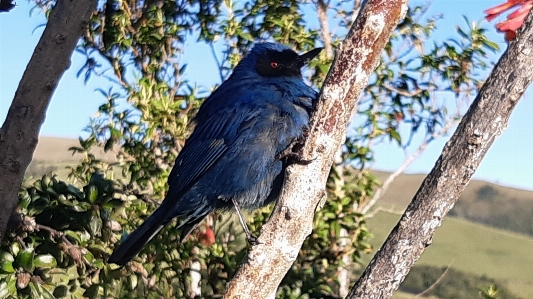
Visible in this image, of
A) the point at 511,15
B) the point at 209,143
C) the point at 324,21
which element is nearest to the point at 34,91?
the point at 209,143

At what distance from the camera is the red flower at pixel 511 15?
2746 millimetres

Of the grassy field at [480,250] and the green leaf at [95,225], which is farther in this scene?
the grassy field at [480,250]

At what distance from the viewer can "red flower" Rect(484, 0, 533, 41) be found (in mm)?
2746

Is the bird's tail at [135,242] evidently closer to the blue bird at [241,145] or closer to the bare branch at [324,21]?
the blue bird at [241,145]

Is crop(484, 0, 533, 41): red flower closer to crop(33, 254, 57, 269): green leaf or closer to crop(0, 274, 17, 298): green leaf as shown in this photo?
crop(33, 254, 57, 269): green leaf

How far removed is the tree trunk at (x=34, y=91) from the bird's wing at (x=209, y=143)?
75cm

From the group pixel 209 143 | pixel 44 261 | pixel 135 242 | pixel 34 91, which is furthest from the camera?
pixel 209 143

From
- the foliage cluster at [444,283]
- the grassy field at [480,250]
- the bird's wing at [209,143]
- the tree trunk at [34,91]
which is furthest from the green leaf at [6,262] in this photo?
the grassy field at [480,250]

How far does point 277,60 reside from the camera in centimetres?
376

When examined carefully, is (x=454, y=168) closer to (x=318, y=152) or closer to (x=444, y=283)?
(x=318, y=152)

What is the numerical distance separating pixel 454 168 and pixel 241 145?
45.0 inches

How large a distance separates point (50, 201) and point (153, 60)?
208 cm

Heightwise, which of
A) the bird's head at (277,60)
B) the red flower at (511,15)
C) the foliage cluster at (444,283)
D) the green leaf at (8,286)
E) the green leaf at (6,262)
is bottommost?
the foliage cluster at (444,283)

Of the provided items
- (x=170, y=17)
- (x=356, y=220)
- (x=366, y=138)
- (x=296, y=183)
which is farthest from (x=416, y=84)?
(x=296, y=183)
